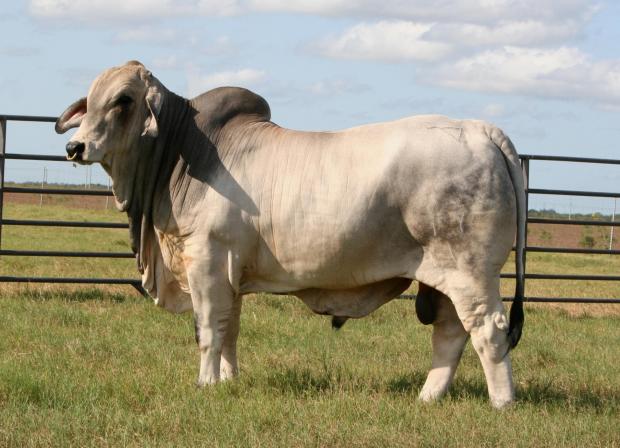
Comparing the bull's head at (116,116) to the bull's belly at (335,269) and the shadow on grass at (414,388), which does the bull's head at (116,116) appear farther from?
the shadow on grass at (414,388)

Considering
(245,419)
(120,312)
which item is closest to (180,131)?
(245,419)

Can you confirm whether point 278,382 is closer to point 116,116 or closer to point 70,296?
point 116,116

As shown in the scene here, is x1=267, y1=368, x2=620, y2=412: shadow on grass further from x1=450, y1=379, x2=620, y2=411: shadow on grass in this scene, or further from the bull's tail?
the bull's tail

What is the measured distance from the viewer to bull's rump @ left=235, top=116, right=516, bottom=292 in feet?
18.4

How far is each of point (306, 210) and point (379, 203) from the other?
45 cm

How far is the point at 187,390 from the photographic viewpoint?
6043 mm

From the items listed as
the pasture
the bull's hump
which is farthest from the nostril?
the pasture

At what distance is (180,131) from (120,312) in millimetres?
3327

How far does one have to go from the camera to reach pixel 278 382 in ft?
20.7

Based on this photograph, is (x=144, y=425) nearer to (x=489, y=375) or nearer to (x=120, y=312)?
(x=489, y=375)

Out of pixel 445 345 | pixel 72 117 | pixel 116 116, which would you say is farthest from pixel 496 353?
pixel 72 117

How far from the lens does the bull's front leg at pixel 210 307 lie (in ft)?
19.9

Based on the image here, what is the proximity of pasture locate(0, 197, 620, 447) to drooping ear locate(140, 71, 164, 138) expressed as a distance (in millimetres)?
1519

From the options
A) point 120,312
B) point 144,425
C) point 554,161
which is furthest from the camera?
point 554,161
